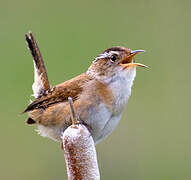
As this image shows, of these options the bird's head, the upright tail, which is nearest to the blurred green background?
the upright tail

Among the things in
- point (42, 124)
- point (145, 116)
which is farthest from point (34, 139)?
point (42, 124)

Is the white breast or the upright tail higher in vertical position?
the upright tail

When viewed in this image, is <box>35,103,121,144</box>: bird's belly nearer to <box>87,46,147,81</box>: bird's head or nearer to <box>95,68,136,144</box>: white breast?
<box>95,68,136,144</box>: white breast

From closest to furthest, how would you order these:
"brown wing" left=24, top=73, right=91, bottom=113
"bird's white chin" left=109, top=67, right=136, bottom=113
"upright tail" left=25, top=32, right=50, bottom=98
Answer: "bird's white chin" left=109, top=67, right=136, bottom=113, "brown wing" left=24, top=73, right=91, bottom=113, "upright tail" left=25, top=32, right=50, bottom=98

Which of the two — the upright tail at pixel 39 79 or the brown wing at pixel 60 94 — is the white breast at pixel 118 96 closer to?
the brown wing at pixel 60 94

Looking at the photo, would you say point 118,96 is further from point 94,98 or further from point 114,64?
point 114,64

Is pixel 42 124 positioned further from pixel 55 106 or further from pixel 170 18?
pixel 170 18

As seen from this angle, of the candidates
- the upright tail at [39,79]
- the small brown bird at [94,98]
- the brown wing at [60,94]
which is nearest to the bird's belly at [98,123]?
the small brown bird at [94,98]

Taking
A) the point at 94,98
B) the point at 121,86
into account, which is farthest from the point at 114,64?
the point at 94,98
